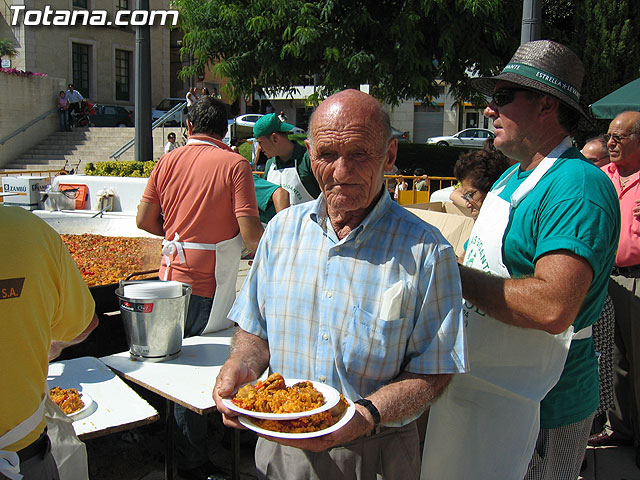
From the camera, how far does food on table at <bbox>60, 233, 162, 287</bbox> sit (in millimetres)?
4832

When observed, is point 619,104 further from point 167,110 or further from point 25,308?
point 167,110

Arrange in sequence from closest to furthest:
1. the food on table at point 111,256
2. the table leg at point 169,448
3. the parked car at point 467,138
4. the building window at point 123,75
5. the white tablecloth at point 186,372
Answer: the white tablecloth at point 186,372, the table leg at point 169,448, the food on table at point 111,256, the parked car at point 467,138, the building window at point 123,75

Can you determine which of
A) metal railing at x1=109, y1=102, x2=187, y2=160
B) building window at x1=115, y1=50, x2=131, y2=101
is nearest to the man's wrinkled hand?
metal railing at x1=109, y1=102, x2=187, y2=160

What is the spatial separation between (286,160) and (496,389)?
339 centimetres

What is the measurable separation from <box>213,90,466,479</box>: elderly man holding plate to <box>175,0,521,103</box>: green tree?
442 inches

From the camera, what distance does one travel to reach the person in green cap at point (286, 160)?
4.95 meters

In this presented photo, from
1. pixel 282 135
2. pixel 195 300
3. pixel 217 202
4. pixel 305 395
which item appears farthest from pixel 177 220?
pixel 305 395

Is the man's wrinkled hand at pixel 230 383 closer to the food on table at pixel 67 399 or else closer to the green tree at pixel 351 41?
the food on table at pixel 67 399

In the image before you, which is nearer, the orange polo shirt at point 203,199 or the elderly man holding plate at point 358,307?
the elderly man holding plate at point 358,307

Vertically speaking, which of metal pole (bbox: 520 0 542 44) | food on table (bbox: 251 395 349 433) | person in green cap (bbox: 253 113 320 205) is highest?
metal pole (bbox: 520 0 542 44)

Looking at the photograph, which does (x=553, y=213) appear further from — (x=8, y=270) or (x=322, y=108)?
(x=8, y=270)

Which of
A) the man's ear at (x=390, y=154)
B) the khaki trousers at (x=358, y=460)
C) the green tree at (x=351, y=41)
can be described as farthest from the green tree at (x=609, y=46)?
the khaki trousers at (x=358, y=460)

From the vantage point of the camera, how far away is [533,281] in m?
1.88

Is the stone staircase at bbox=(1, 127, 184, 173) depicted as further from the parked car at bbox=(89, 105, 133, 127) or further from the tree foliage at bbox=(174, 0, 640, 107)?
the tree foliage at bbox=(174, 0, 640, 107)
